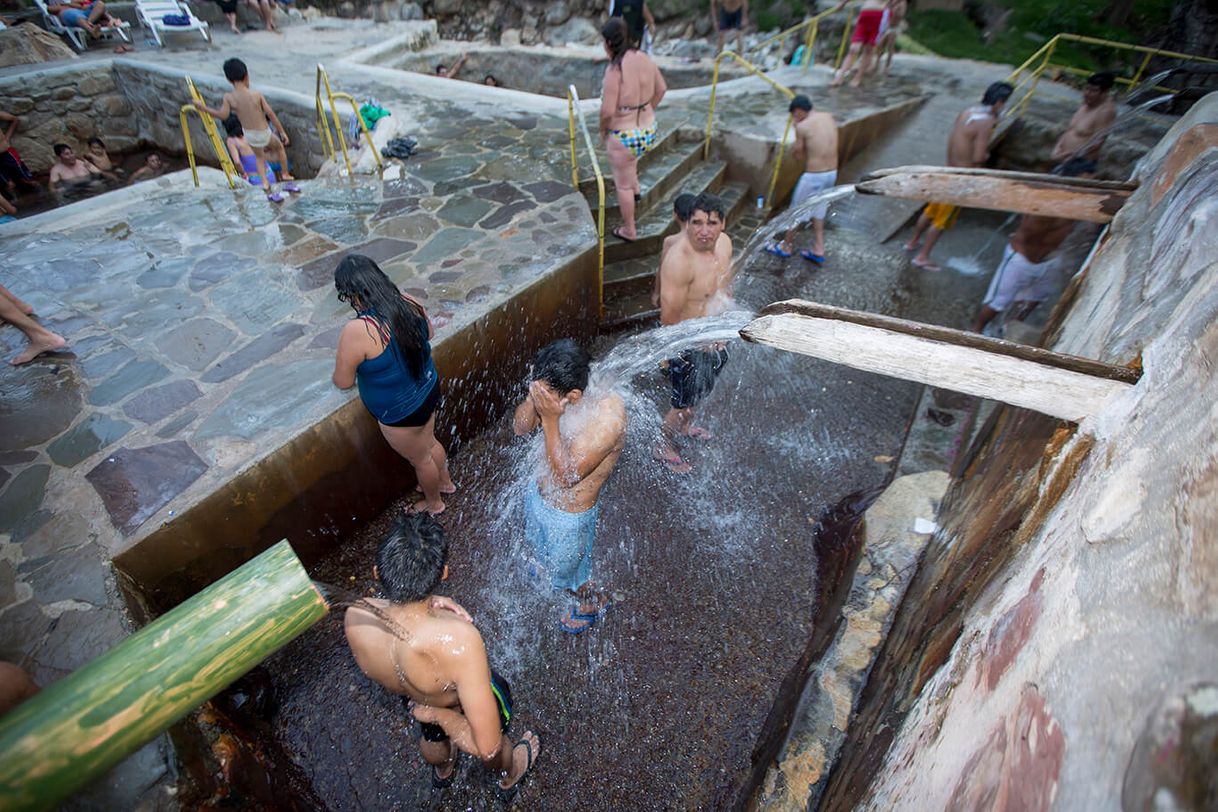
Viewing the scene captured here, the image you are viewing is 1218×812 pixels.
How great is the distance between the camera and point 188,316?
4.35 meters

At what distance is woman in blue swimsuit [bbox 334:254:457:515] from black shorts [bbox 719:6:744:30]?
44.1 feet

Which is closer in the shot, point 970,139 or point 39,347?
point 39,347

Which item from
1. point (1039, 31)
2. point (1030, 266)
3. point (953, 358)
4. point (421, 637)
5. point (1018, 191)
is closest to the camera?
point (953, 358)

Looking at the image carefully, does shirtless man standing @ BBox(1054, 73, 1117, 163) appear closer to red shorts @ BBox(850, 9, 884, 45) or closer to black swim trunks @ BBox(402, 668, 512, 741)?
red shorts @ BBox(850, 9, 884, 45)

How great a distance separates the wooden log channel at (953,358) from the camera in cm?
179

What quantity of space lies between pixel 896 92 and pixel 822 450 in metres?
8.72

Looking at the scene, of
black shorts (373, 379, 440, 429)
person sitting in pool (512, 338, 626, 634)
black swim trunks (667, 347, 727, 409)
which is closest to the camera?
person sitting in pool (512, 338, 626, 634)

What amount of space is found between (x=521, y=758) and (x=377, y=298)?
2.69m

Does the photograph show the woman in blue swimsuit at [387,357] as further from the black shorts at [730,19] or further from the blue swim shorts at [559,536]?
the black shorts at [730,19]

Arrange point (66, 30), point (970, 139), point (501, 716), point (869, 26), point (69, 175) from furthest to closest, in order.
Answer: point (66, 30)
point (869, 26)
point (69, 175)
point (970, 139)
point (501, 716)

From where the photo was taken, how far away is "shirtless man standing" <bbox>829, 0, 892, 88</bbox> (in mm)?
9570

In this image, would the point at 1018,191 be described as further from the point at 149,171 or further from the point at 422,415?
the point at 149,171

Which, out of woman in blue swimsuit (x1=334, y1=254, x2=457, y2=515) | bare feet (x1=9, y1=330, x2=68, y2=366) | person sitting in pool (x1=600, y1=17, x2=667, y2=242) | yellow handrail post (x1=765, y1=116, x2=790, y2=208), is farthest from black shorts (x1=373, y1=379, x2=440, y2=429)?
yellow handrail post (x1=765, y1=116, x2=790, y2=208)

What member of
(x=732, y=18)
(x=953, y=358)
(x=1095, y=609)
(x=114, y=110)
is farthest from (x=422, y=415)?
(x=732, y=18)
